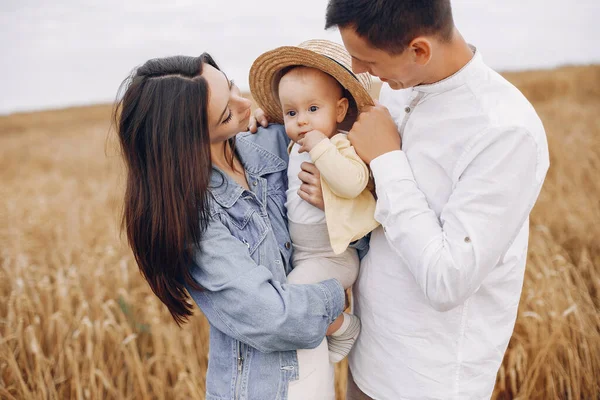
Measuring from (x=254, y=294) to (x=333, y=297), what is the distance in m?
0.26

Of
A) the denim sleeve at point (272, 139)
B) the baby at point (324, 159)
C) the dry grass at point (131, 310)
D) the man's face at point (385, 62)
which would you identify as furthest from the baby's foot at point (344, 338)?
the dry grass at point (131, 310)

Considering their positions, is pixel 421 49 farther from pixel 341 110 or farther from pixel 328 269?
pixel 328 269

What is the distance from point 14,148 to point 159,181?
10.3m

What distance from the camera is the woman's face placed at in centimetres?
145

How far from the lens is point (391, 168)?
4.06ft

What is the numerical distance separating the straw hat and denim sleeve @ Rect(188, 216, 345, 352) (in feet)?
A: 1.84

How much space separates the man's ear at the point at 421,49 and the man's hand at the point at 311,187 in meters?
0.46

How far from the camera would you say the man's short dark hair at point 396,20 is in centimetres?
116

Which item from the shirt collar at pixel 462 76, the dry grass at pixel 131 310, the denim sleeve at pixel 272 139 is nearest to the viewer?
the shirt collar at pixel 462 76

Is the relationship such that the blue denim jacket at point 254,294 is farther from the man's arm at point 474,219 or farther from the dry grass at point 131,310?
the dry grass at point 131,310

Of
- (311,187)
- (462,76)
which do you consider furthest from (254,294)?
(462,76)

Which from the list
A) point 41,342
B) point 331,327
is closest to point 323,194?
point 331,327

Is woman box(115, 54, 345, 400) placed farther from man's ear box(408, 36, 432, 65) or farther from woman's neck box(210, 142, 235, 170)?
man's ear box(408, 36, 432, 65)

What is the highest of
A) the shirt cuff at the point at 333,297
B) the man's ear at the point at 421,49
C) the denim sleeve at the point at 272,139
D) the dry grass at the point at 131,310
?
the man's ear at the point at 421,49
